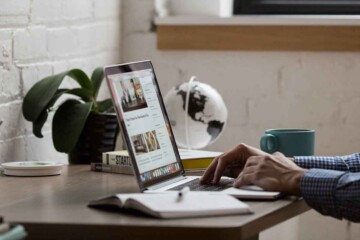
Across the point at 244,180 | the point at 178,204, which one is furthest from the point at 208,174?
the point at 178,204

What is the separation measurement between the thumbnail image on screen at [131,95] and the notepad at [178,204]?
0.22 m

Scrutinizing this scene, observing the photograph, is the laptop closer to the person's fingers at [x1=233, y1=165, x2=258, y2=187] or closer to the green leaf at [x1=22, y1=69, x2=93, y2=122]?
the person's fingers at [x1=233, y1=165, x2=258, y2=187]

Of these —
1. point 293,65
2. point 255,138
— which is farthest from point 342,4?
point 255,138

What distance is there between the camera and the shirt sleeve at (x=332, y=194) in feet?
5.41

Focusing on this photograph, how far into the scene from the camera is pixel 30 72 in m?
2.27

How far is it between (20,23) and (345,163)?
2.76 ft

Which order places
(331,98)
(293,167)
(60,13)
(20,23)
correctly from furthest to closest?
(331,98) → (60,13) → (20,23) → (293,167)

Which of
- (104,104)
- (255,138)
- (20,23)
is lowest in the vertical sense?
(255,138)

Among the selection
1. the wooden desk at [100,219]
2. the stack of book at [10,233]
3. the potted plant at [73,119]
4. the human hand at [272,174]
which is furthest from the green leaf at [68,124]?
the stack of book at [10,233]

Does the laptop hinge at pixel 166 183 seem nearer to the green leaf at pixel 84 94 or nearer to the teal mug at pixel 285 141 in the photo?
the teal mug at pixel 285 141

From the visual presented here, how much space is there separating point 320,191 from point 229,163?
289 mm

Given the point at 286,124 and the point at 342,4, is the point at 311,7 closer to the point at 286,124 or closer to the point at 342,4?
the point at 342,4

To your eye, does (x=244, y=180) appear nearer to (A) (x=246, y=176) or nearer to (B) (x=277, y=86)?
(A) (x=246, y=176)

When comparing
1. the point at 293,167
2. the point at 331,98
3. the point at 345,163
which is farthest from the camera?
the point at 331,98
